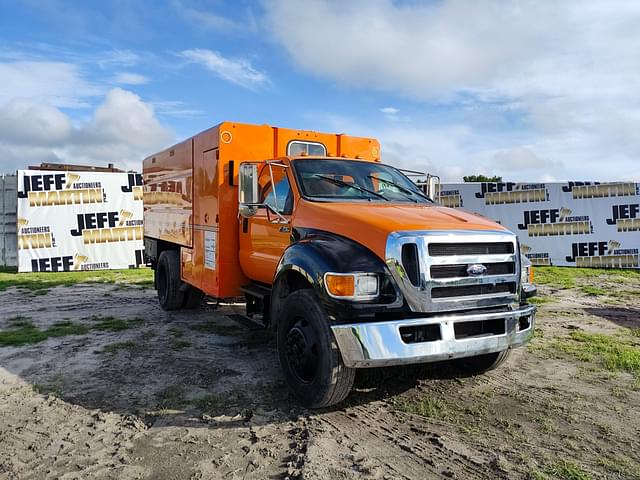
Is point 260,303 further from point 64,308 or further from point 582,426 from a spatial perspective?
point 64,308

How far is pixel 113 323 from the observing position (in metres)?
7.54

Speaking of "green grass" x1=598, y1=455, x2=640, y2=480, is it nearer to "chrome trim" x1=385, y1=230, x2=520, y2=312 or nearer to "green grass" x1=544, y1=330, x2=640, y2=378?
"chrome trim" x1=385, y1=230, x2=520, y2=312

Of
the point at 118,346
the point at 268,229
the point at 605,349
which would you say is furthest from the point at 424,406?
the point at 118,346

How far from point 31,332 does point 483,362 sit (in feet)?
19.8

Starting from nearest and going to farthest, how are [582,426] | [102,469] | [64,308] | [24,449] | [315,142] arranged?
[102,469] < [24,449] < [582,426] < [315,142] < [64,308]

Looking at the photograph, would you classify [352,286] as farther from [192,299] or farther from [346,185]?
[192,299]

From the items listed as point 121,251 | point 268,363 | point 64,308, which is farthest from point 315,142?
point 121,251

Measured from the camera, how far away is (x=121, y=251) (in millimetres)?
15875

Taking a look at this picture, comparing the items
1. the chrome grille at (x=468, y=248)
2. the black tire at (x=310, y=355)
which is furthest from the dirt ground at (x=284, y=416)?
the chrome grille at (x=468, y=248)

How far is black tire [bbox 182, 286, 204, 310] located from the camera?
27.1 feet

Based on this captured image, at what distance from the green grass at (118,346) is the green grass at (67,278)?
594 cm

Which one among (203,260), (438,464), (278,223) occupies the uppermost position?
(278,223)

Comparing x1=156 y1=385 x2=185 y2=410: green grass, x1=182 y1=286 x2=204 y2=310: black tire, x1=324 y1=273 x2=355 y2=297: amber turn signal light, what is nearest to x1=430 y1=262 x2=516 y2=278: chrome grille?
x1=324 y1=273 x2=355 y2=297: amber turn signal light

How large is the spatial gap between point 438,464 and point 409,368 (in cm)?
199
